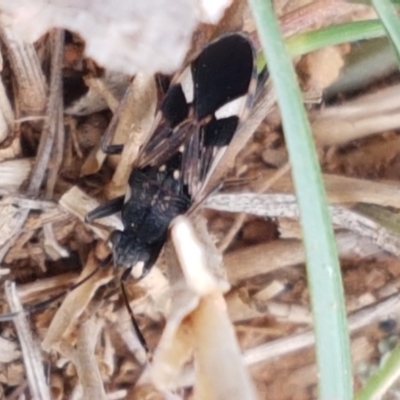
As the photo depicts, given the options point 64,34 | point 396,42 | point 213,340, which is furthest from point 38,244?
point 396,42

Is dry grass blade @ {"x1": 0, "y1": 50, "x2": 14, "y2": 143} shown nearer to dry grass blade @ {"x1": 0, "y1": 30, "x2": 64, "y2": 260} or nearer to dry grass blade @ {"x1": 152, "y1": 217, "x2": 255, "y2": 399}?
dry grass blade @ {"x1": 0, "y1": 30, "x2": 64, "y2": 260}

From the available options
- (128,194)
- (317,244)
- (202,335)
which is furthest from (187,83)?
(317,244)

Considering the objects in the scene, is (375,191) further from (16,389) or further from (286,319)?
(16,389)

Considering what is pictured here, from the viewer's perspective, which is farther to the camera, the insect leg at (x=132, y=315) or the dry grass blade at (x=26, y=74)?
the insect leg at (x=132, y=315)

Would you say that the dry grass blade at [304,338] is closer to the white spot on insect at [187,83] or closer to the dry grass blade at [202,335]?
the dry grass blade at [202,335]

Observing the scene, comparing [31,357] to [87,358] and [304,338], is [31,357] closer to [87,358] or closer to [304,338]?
[87,358]

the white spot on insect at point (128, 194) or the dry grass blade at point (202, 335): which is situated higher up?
the white spot on insect at point (128, 194)

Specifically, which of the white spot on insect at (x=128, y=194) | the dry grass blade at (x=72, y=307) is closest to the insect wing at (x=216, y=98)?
the white spot on insect at (x=128, y=194)
